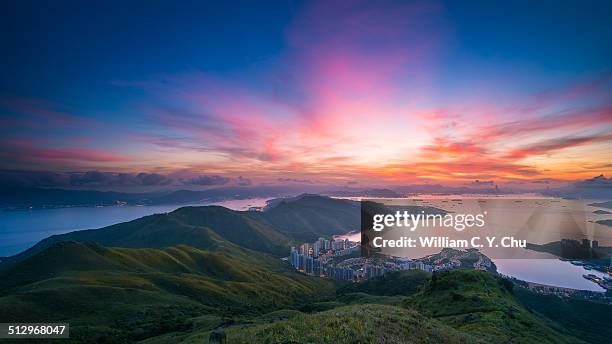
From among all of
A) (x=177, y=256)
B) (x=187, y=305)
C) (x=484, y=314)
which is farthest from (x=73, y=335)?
(x=177, y=256)

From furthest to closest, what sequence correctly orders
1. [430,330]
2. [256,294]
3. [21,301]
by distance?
1. [256,294]
2. [21,301]
3. [430,330]

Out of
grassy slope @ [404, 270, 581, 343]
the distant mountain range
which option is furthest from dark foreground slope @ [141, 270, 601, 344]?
the distant mountain range

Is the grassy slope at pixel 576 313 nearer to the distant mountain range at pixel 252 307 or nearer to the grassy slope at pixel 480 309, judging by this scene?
the distant mountain range at pixel 252 307

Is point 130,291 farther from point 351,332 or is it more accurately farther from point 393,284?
point 393,284

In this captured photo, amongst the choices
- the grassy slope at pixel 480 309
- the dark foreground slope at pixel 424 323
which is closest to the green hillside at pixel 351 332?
the dark foreground slope at pixel 424 323

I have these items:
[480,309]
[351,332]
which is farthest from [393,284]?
[351,332]

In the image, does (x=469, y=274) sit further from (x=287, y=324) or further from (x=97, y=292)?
(x=97, y=292)

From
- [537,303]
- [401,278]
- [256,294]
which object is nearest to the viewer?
[256,294]
